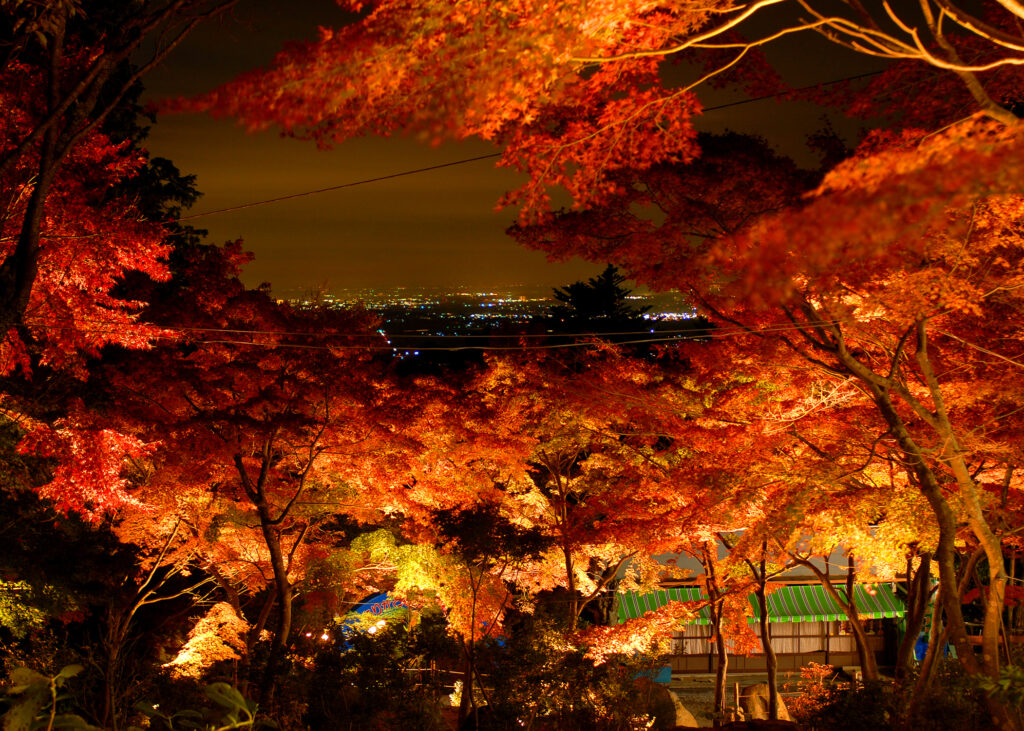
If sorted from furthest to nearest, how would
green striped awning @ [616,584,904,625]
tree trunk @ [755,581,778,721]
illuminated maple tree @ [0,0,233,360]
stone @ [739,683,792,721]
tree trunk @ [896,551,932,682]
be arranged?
1. green striped awning @ [616,584,904,625]
2. stone @ [739,683,792,721]
3. tree trunk @ [755,581,778,721]
4. tree trunk @ [896,551,932,682]
5. illuminated maple tree @ [0,0,233,360]

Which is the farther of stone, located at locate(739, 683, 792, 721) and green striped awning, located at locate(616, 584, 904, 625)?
green striped awning, located at locate(616, 584, 904, 625)

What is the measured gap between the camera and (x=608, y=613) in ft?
54.0

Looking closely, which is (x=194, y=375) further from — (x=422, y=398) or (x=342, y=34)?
(x=342, y=34)

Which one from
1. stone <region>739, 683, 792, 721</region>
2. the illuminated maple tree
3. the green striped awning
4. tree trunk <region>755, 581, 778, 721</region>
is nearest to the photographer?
the illuminated maple tree

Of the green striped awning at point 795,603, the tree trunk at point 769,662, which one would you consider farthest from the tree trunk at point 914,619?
the green striped awning at point 795,603

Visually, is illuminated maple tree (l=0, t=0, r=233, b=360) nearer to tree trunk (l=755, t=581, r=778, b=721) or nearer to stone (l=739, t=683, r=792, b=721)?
tree trunk (l=755, t=581, r=778, b=721)

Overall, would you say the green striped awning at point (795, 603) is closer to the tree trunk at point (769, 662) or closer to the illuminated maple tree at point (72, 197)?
the tree trunk at point (769, 662)

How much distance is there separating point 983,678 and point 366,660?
19.2 feet

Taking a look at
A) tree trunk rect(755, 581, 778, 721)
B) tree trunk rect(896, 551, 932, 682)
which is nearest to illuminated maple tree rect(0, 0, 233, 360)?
tree trunk rect(896, 551, 932, 682)

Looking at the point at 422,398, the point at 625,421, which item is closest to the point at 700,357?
the point at 625,421

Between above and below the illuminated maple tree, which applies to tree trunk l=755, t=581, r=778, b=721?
below

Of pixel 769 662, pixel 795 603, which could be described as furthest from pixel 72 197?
pixel 795 603

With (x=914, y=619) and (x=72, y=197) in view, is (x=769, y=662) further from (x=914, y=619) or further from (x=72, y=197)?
(x=72, y=197)

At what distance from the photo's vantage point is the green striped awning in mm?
16359
